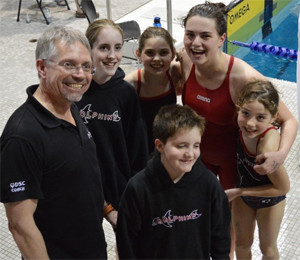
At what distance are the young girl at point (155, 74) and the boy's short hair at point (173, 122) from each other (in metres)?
0.53

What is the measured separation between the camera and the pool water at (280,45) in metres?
5.85

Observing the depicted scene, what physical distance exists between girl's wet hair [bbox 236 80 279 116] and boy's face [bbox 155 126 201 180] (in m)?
0.38

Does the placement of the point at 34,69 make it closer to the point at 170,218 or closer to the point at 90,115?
the point at 90,115

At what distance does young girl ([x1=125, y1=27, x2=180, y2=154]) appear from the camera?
7.68ft

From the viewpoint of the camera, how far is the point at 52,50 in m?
1.66

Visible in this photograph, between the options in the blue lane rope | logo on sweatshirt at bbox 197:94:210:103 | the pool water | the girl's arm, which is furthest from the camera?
the pool water

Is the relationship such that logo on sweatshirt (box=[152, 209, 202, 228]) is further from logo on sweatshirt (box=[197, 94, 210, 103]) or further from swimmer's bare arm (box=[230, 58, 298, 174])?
logo on sweatshirt (box=[197, 94, 210, 103])

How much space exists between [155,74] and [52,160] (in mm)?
915

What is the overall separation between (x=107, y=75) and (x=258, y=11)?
14.1ft

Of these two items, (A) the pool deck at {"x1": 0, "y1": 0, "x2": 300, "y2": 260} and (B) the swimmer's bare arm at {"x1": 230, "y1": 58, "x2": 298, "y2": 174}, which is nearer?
(B) the swimmer's bare arm at {"x1": 230, "y1": 58, "x2": 298, "y2": 174}

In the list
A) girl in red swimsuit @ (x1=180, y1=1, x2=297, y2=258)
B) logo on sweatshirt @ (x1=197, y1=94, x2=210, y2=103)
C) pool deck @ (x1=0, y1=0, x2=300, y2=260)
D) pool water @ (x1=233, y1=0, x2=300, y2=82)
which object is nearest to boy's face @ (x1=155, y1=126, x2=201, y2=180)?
girl in red swimsuit @ (x1=180, y1=1, x2=297, y2=258)

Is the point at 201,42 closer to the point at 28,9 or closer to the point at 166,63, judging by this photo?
the point at 166,63

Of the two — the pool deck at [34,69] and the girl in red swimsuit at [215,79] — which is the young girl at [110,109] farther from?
the pool deck at [34,69]

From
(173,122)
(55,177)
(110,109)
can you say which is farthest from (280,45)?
(55,177)
